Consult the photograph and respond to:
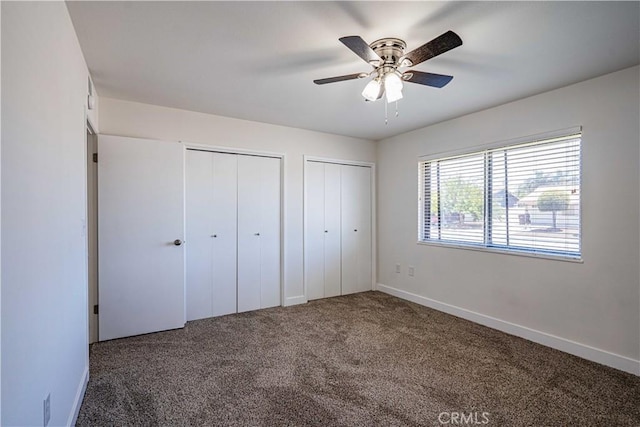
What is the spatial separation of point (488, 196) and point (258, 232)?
2.67 meters

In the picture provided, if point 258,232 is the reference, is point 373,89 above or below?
above

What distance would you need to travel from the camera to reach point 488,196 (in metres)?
3.49

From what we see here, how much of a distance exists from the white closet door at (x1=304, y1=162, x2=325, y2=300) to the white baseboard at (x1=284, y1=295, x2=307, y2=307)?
0.13 m

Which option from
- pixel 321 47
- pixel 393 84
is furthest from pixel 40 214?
pixel 393 84

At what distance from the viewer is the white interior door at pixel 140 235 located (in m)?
3.01

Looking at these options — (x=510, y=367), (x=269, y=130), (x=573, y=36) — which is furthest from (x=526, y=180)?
(x=269, y=130)

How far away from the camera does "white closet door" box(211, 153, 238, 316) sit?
3.69 metres

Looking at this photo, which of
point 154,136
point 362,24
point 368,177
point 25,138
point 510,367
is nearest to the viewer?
point 25,138

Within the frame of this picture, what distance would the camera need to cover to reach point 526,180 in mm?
3133

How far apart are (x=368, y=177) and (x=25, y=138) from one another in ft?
13.5

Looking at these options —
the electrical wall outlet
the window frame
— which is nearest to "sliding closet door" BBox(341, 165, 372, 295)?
the window frame

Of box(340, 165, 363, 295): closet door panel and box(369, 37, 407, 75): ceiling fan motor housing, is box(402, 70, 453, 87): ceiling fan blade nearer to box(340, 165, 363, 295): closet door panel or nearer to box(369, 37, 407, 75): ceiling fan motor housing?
box(369, 37, 407, 75): ceiling fan motor housing

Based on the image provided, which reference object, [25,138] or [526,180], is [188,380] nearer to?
[25,138]

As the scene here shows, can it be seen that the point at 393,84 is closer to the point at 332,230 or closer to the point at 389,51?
the point at 389,51
